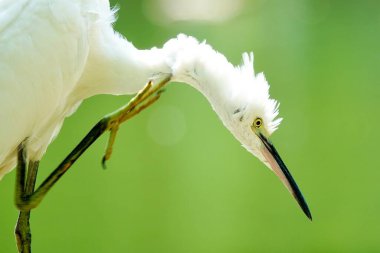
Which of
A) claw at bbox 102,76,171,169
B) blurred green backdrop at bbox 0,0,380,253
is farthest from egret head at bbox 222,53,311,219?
blurred green backdrop at bbox 0,0,380,253

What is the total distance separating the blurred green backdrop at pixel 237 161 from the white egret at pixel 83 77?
7.02ft

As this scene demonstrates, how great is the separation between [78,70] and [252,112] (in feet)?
1.80

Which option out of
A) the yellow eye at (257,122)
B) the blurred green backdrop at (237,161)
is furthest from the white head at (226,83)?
the blurred green backdrop at (237,161)

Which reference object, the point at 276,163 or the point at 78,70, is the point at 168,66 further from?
the point at 276,163

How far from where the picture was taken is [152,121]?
14.7 ft

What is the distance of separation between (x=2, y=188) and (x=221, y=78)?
269 centimetres

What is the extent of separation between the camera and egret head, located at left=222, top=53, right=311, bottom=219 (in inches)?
83.0

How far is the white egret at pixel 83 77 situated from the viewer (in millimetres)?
1989

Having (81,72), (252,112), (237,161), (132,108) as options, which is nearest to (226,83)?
(252,112)

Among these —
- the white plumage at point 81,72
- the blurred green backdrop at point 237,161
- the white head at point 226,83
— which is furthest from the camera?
the blurred green backdrop at point 237,161

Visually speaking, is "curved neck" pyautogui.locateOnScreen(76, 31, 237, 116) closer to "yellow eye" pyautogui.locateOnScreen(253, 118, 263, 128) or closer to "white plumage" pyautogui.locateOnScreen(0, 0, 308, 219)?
"white plumage" pyautogui.locateOnScreen(0, 0, 308, 219)

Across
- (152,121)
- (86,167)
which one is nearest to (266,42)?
(152,121)

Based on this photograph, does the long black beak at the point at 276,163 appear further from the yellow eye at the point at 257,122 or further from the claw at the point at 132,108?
the claw at the point at 132,108

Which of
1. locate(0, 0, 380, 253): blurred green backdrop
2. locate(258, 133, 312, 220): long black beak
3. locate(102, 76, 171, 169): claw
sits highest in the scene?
locate(0, 0, 380, 253): blurred green backdrop
